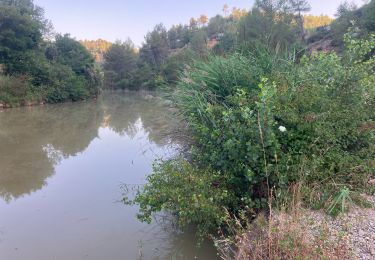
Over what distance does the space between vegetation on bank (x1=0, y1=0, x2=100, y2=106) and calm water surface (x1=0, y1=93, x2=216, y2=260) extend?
1272 cm

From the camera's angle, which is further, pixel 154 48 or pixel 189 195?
pixel 154 48

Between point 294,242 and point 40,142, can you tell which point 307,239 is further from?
point 40,142

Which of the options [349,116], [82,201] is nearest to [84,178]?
[82,201]

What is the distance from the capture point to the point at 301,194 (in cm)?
277

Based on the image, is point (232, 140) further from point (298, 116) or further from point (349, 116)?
point (349, 116)

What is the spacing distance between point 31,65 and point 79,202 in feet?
69.4

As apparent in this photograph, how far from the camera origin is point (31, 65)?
22641mm

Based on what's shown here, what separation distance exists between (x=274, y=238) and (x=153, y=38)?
4371 cm

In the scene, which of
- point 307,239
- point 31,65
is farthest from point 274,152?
point 31,65

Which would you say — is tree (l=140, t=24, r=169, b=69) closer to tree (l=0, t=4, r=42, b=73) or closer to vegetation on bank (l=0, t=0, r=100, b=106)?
vegetation on bank (l=0, t=0, r=100, b=106)

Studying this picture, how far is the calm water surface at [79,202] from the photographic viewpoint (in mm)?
3328

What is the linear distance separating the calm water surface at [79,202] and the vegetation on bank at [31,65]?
41.7ft

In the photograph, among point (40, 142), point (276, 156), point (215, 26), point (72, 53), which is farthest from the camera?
point (215, 26)

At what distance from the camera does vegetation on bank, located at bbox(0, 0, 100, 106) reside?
67.2 ft
